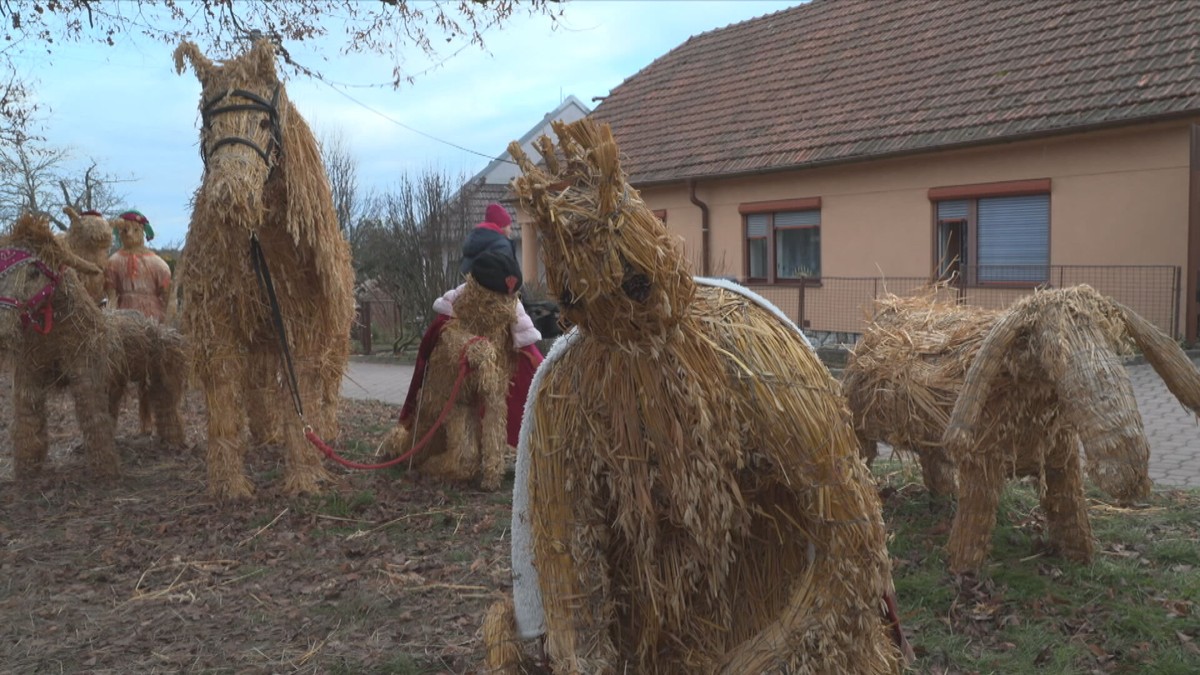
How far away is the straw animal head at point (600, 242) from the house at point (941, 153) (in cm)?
1021

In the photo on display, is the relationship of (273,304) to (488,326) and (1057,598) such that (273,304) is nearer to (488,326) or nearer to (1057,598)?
(488,326)

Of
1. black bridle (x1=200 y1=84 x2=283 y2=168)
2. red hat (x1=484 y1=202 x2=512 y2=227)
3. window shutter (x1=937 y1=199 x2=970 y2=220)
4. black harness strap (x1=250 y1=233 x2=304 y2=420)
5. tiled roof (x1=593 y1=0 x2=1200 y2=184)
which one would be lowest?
black harness strap (x1=250 y1=233 x2=304 y2=420)

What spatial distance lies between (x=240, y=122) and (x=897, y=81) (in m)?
12.9

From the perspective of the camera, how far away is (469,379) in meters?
6.32

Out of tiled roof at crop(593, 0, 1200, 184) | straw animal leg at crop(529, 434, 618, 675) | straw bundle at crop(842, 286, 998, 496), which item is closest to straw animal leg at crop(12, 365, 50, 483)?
straw bundle at crop(842, 286, 998, 496)

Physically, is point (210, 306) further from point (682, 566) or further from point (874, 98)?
point (874, 98)

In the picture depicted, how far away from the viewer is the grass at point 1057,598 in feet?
12.3

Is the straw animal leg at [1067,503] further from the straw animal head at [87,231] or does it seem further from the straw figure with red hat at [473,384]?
the straw animal head at [87,231]

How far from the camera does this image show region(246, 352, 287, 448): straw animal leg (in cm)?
611

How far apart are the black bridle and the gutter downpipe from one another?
488 inches

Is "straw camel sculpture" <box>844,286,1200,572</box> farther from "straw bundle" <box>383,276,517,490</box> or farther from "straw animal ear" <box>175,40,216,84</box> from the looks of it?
"straw animal ear" <box>175,40,216,84</box>

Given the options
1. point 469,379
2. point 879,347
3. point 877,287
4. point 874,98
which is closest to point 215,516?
point 469,379

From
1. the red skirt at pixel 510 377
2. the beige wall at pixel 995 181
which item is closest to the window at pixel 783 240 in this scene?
the beige wall at pixel 995 181

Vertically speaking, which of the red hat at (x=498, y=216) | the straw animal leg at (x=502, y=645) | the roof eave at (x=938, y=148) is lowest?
the straw animal leg at (x=502, y=645)
